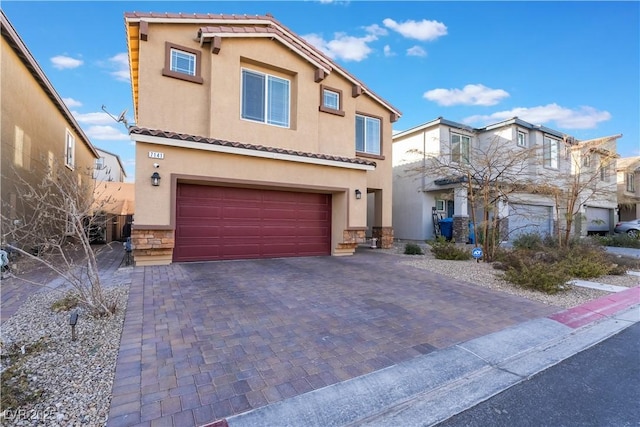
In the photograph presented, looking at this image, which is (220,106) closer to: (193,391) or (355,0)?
(355,0)

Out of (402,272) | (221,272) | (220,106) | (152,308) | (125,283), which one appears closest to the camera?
(152,308)

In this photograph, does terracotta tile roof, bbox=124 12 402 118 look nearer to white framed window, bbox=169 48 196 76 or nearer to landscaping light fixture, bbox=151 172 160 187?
white framed window, bbox=169 48 196 76

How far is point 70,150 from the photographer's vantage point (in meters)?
15.2

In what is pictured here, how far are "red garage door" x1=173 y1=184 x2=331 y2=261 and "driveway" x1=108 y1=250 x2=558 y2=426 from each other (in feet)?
4.96

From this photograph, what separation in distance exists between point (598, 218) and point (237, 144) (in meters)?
27.9

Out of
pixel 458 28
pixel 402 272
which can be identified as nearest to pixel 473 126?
pixel 458 28

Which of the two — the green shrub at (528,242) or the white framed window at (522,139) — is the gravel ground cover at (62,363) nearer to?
the green shrub at (528,242)

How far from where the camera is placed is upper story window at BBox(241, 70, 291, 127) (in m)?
10.3

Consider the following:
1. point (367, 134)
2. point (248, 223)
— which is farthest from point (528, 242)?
point (248, 223)

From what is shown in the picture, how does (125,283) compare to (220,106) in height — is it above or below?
below

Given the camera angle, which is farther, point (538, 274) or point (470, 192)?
point (470, 192)

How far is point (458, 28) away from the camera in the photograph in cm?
1107

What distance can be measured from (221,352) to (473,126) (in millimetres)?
18581

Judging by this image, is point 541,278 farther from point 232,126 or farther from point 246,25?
point 246,25
